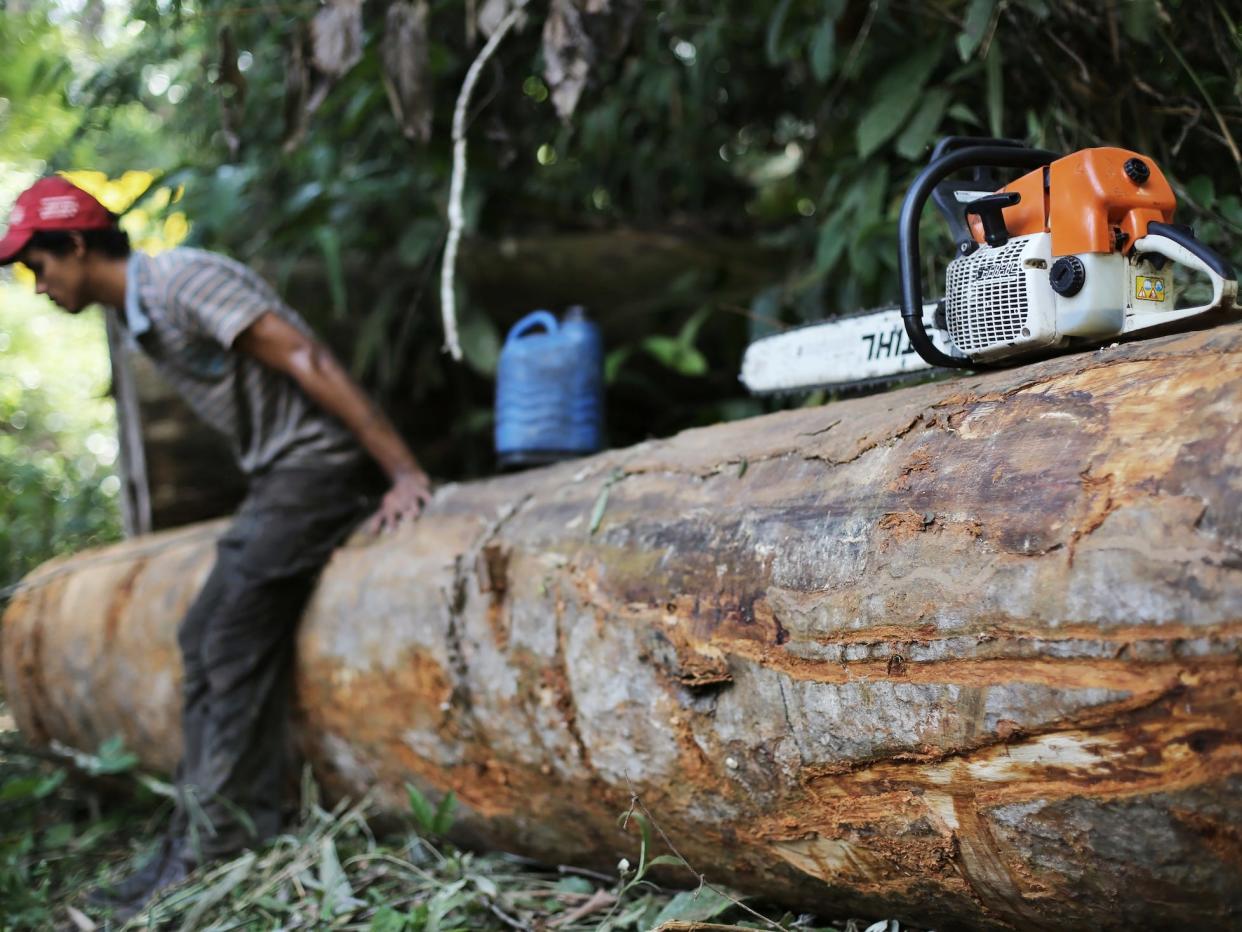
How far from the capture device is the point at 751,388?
8.01 ft

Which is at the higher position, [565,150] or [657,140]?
[657,140]

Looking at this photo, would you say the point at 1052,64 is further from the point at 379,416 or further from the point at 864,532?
the point at 379,416

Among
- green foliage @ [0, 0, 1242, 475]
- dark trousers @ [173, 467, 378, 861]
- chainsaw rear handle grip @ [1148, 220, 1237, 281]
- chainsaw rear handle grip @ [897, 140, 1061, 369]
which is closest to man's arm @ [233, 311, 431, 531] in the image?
dark trousers @ [173, 467, 378, 861]

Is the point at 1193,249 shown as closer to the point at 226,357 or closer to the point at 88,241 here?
the point at 226,357

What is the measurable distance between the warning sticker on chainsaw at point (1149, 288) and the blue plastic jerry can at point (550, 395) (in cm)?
167

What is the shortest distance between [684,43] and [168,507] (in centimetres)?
286

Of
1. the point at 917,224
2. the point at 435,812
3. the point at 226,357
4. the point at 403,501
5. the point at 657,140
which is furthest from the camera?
the point at 657,140

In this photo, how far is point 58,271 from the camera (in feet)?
9.10

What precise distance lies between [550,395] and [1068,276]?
1.64 metres

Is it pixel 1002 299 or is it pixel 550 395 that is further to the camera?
pixel 550 395

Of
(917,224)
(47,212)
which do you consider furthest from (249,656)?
(917,224)

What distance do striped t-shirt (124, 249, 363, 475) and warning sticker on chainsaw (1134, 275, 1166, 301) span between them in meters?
2.06

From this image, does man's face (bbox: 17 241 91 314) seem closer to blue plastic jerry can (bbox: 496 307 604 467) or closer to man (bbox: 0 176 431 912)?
man (bbox: 0 176 431 912)

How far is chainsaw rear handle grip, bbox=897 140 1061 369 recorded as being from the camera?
167 centimetres
